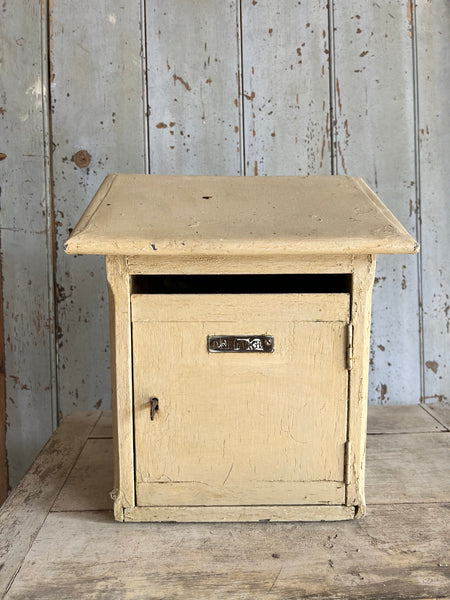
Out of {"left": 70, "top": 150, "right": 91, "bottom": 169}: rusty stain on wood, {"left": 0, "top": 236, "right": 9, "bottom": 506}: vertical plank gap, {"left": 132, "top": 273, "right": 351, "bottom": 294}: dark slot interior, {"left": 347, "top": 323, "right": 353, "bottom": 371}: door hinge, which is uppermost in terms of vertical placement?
{"left": 70, "top": 150, "right": 91, "bottom": 169}: rusty stain on wood

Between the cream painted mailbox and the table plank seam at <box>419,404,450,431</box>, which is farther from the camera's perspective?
the table plank seam at <box>419,404,450,431</box>

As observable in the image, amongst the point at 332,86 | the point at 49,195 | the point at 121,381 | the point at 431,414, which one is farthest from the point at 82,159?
the point at 431,414

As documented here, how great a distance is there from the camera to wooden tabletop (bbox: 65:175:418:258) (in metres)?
0.80

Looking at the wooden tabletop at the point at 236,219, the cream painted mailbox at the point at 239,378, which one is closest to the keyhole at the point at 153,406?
the cream painted mailbox at the point at 239,378

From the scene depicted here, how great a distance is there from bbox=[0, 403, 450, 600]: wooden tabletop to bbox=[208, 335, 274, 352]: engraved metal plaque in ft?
1.02

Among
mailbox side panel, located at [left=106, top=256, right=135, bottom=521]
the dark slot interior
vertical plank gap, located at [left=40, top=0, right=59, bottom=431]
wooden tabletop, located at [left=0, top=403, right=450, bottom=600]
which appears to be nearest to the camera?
wooden tabletop, located at [left=0, top=403, right=450, bottom=600]

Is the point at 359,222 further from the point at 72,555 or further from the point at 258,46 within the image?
the point at 258,46

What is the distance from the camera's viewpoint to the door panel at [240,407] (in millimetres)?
877

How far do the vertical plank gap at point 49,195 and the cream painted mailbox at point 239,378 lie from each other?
68 cm

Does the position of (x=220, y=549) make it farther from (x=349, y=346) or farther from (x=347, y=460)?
(x=349, y=346)

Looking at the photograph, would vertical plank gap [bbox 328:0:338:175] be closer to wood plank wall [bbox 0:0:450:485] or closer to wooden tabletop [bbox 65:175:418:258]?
wood plank wall [bbox 0:0:450:485]

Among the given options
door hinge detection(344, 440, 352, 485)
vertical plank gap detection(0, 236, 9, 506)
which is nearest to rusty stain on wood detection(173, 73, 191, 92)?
vertical plank gap detection(0, 236, 9, 506)

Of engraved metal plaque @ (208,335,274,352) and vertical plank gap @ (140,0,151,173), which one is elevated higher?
vertical plank gap @ (140,0,151,173)

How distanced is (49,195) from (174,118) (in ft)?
1.44
